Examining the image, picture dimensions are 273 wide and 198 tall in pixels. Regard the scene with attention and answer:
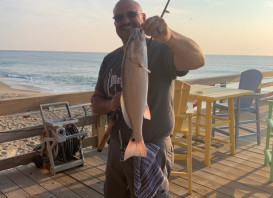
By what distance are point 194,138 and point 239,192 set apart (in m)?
1.86

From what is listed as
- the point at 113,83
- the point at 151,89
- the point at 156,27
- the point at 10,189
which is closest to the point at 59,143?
the point at 10,189

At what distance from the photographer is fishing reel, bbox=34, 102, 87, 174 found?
12.0 ft

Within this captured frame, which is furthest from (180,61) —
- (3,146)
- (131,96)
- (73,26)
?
(73,26)

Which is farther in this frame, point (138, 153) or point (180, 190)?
point (180, 190)

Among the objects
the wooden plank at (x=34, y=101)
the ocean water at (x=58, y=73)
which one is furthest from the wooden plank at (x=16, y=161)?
the ocean water at (x=58, y=73)

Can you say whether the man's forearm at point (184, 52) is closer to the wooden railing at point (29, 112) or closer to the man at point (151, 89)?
the man at point (151, 89)

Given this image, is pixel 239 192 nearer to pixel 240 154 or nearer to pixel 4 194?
pixel 240 154

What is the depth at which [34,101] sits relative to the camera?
3725mm

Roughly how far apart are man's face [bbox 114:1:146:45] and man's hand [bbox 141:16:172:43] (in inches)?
14.6

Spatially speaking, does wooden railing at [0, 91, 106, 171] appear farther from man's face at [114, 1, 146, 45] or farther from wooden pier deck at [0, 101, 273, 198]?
man's face at [114, 1, 146, 45]

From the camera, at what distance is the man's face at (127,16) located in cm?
181

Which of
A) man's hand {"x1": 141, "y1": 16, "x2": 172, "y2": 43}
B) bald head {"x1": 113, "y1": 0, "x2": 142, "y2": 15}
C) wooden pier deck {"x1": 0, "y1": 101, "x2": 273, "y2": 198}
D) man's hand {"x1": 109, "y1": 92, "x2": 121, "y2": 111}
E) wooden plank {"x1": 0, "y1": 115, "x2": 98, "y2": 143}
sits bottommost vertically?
wooden pier deck {"x1": 0, "y1": 101, "x2": 273, "y2": 198}

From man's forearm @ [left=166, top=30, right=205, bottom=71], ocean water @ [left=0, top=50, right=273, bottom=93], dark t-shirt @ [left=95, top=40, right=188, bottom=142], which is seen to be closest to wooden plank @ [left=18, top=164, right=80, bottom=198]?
dark t-shirt @ [left=95, top=40, right=188, bottom=142]

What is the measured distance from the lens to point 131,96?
1386 mm
